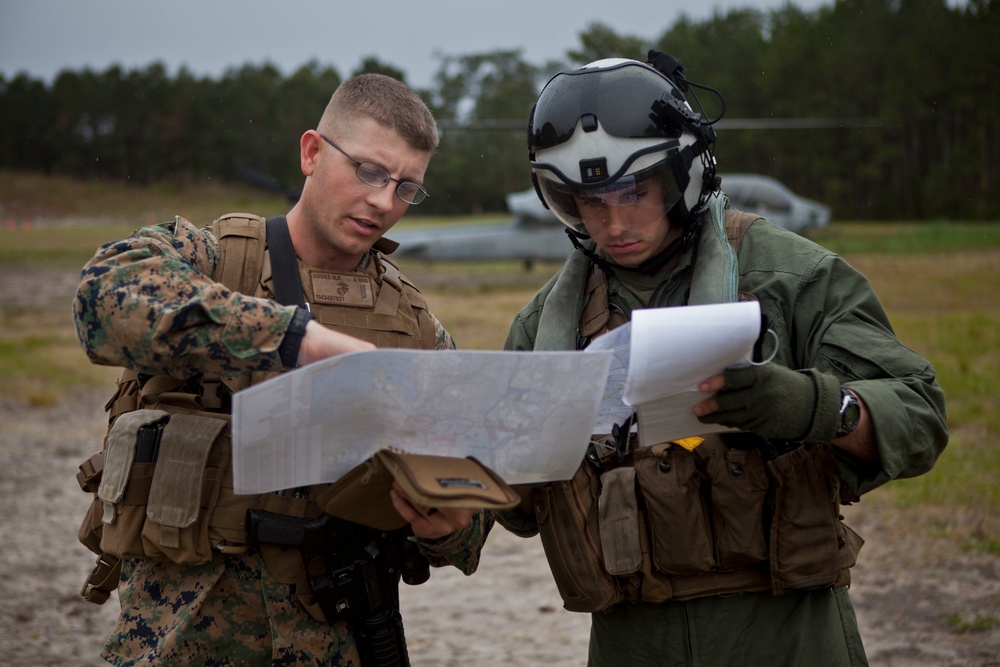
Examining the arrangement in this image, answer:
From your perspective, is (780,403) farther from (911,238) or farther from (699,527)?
(911,238)

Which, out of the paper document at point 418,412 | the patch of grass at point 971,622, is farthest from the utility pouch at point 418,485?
the patch of grass at point 971,622

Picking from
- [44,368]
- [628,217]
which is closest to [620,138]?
[628,217]

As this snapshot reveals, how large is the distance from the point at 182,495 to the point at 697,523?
1354 millimetres

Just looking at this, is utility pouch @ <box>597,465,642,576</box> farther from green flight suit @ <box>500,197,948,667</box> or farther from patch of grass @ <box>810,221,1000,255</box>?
patch of grass @ <box>810,221,1000,255</box>

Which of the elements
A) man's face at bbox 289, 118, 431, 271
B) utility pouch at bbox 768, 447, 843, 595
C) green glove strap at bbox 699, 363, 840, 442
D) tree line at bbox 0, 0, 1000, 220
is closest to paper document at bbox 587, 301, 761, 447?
green glove strap at bbox 699, 363, 840, 442

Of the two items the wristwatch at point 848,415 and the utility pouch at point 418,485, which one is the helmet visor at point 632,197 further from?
the utility pouch at point 418,485

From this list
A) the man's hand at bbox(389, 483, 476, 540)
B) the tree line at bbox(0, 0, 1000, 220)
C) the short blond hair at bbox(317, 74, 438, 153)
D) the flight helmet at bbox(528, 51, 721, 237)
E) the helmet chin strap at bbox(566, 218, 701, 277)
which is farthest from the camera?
the tree line at bbox(0, 0, 1000, 220)

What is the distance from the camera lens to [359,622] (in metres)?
2.63

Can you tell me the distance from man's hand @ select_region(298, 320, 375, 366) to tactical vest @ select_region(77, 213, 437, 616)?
0.46 m

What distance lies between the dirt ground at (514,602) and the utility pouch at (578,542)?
2750 mm

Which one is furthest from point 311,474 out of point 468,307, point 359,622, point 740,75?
point 740,75

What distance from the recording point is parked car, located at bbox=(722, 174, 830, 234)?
30500 millimetres

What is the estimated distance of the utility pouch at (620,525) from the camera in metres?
2.35

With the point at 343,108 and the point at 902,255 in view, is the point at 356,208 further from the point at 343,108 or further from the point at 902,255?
the point at 902,255
